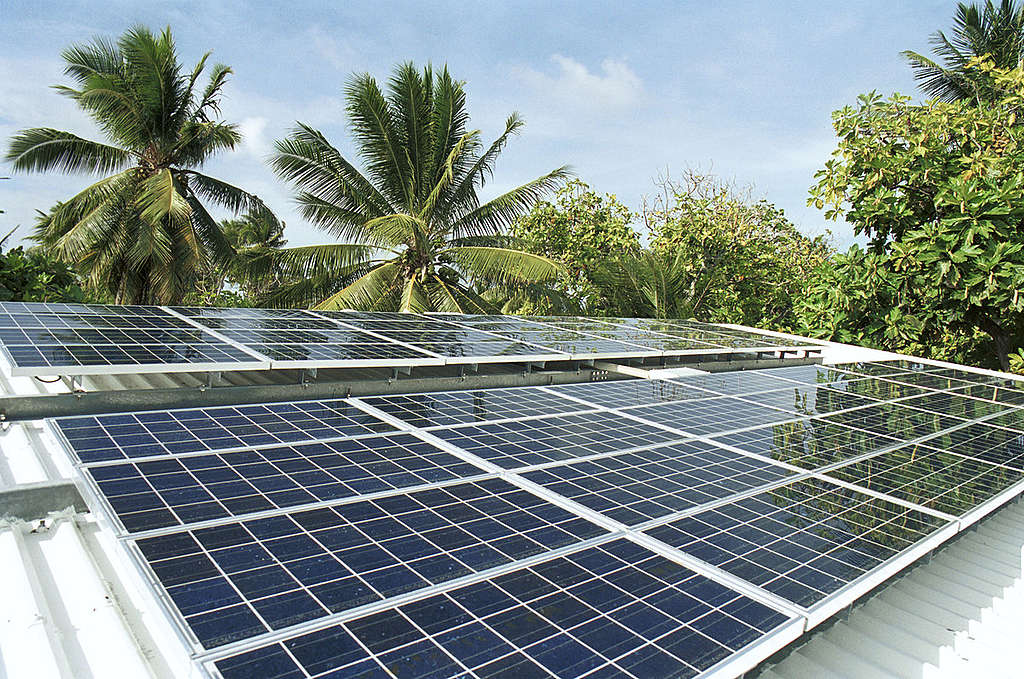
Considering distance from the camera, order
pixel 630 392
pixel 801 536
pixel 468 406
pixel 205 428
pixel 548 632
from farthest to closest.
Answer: pixel 630 392
pixel 468 406
pixel 205 428
pixel 801 536
pixel 548 632

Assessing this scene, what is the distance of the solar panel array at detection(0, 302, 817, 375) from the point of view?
6633mm

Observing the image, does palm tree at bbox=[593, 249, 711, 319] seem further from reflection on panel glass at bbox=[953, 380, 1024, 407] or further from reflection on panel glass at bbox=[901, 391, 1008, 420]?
reflection on panel glass at bbox=[901, 391, 1008, 420]

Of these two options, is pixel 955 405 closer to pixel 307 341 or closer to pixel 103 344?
pixel 307 341

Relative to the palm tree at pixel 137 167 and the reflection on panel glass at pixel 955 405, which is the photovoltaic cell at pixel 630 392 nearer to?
the reflection on panel glass at pixel 955 405

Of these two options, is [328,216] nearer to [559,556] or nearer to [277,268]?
[277,268]

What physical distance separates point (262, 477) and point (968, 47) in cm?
3579

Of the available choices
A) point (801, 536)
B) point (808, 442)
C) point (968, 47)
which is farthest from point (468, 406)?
point (968, 47)

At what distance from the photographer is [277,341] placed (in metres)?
8.65

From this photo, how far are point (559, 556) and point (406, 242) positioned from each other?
20.1m

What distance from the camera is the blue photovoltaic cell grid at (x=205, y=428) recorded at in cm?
453

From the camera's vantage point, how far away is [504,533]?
372cm

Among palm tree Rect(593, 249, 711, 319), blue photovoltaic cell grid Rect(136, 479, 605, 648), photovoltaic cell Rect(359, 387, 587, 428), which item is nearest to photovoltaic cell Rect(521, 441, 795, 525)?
blue photovoltaic cell grid Rect(136, 479, 605, 648)

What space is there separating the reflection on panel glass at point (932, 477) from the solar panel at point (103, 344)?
20.0 feet

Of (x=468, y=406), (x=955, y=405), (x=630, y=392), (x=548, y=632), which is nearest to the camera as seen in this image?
(x=548, y=632)
